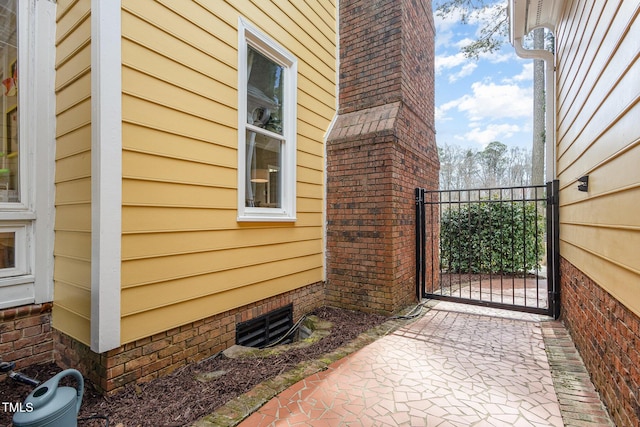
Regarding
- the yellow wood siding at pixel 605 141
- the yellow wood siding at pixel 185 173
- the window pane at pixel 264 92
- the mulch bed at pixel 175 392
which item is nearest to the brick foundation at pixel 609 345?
the yellow wood siding at pixel 605 141

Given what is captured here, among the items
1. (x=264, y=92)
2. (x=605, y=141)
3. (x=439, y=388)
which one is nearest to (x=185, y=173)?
(x=264, y=92)

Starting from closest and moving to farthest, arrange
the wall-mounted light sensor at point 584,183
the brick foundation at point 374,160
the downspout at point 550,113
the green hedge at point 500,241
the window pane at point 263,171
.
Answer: the wall-mounted light sensor at point 584,183, the window pane at point 263,171, the brick foundation at point 374,160, the downspout at point 550,113, the green hedge at point 500,241

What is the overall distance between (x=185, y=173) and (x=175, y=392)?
5.19 ft

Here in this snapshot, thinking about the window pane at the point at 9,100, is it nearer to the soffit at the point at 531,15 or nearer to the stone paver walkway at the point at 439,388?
the stone paver walkway at the point at 439,388

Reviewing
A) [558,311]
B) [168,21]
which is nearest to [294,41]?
[168,21]

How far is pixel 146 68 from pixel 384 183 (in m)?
2.66

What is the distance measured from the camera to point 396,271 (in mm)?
3832

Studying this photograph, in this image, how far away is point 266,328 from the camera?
3.24 meters

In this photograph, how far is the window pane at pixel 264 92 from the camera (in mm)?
3227

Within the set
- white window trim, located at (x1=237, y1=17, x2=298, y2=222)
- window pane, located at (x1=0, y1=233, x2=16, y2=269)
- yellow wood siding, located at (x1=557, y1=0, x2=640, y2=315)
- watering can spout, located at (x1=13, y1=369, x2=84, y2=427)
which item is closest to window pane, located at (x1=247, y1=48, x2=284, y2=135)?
white window trim, located at (x1=237, y1=17, x2=298, y2=222)

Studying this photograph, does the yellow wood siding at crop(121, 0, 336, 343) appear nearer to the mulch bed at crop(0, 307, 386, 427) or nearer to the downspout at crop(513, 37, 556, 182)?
the mulch bed at crop(0, 307, 386, 427)

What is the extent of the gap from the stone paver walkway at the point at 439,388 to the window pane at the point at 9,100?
2.33m

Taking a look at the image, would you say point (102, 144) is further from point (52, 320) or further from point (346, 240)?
point (346, 240)

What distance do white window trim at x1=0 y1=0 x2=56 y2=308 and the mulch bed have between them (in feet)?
2.09
